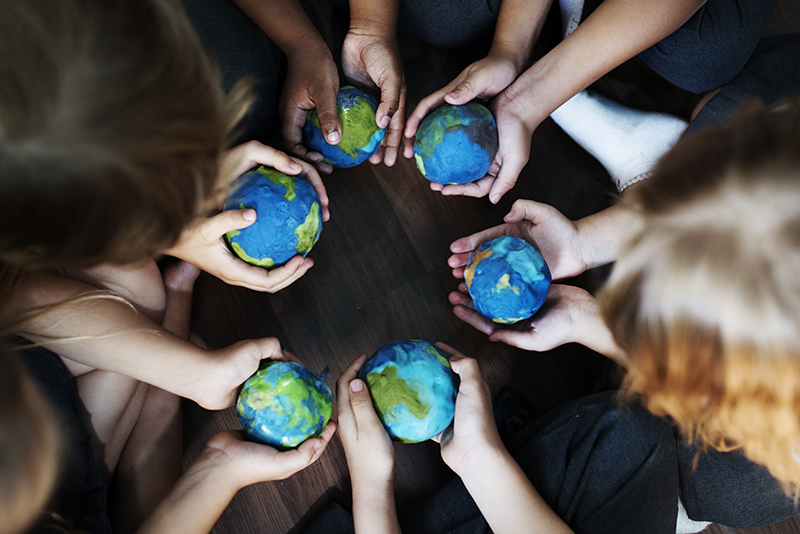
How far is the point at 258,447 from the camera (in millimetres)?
994

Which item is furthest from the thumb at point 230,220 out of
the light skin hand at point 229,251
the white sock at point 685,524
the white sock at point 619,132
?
the white sock at point 685,524

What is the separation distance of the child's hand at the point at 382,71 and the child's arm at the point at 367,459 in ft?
2.11

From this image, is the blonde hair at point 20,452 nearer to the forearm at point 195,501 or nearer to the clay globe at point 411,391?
the forearm at point 195,501

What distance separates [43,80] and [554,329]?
107 centimetres

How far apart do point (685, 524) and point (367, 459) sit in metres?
0.85

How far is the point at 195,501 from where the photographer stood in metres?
1.01

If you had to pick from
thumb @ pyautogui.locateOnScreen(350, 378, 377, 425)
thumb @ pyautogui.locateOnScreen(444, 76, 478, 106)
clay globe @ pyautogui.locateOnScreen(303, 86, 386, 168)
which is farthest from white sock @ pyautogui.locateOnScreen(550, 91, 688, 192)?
thumb @ pyautogui.locateOnScreen(350, 378, 377, 425)

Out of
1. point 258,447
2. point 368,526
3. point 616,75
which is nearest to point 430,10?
point 616,75

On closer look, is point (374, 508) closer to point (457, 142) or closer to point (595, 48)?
point (457, 142)

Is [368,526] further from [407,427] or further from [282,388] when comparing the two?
Result: [282,388]

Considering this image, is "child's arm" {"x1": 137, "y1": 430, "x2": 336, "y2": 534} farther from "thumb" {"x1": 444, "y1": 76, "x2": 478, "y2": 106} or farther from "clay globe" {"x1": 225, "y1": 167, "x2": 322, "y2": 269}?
"thumb" {"x1": 444, "y1": 76, "x2": 478, "y2": 106}

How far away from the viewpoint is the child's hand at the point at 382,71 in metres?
1.19

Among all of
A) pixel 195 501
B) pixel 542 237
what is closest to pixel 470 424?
pixel 542 237

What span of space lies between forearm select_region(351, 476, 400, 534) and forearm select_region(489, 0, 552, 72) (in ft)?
3.74
